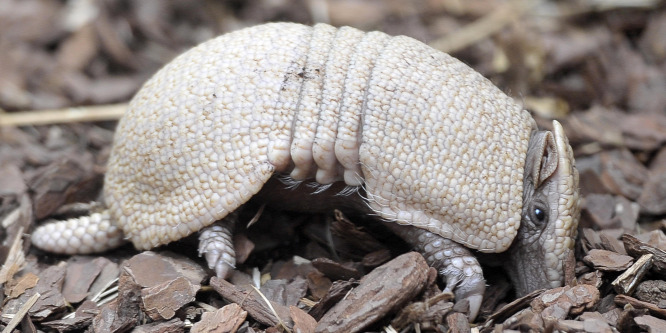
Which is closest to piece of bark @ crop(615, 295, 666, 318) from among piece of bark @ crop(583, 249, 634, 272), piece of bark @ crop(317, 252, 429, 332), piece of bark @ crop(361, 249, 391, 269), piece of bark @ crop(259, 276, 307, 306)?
piece of bark @ crop(583, 249, 634, 272)

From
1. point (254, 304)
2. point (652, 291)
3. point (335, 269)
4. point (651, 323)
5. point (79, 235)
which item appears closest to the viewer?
point (651, 323)

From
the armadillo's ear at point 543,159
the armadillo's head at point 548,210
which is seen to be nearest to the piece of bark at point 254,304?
the armadillo's head at point 548,210

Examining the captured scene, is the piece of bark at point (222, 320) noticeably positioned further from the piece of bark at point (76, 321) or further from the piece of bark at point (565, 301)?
the piece of bark at point (565, 301)

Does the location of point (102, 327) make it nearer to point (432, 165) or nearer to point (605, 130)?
point (432, 165)

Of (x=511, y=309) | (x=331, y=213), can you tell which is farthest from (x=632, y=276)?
(x=331, y=213)

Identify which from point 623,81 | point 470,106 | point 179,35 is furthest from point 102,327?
point 623,81

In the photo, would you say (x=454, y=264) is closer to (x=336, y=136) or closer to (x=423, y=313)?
(x=423, y=313)

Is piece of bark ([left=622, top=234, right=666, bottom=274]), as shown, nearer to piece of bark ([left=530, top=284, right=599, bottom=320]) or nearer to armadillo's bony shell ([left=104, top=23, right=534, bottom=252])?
piece of bark ([left=530, top=284, right=599, bottom=320])
